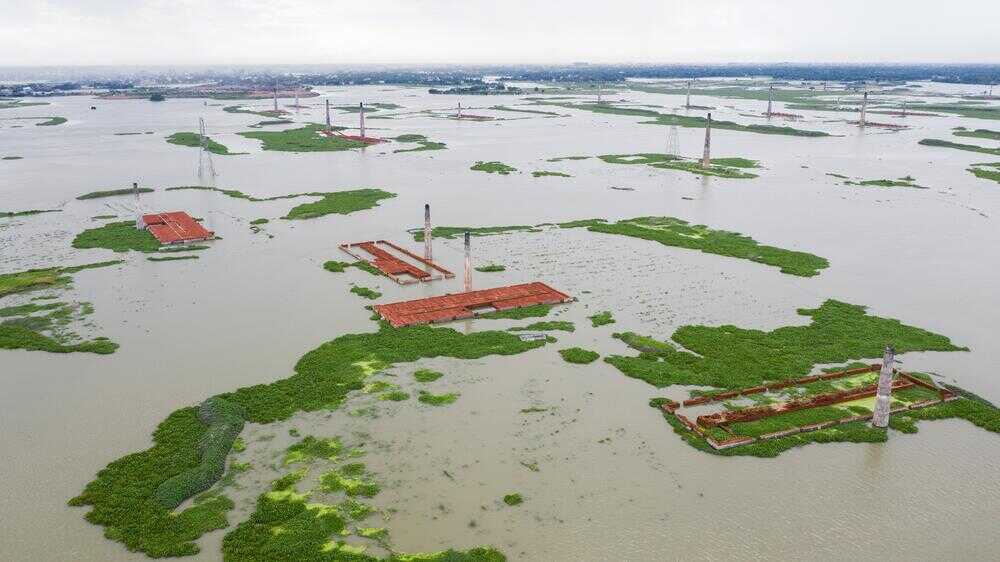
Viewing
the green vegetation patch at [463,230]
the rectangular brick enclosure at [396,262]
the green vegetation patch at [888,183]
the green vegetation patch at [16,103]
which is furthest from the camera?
the green vegetation patch at [16,103]

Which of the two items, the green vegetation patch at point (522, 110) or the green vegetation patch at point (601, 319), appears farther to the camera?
the green vegetation patch at point (522, 110)

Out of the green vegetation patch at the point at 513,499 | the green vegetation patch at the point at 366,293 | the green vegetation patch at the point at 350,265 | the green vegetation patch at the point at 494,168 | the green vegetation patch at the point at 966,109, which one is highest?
the green vegetation patch at the point at 966,109

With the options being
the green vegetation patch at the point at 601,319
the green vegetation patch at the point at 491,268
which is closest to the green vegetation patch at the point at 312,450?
the green vegetation patch at the point at 601,319

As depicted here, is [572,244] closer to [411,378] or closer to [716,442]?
[411,378]

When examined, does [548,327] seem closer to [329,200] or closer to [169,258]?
[169,258]

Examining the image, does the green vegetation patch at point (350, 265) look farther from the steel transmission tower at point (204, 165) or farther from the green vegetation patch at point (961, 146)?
the green vegetation patch at point (961, 146)
